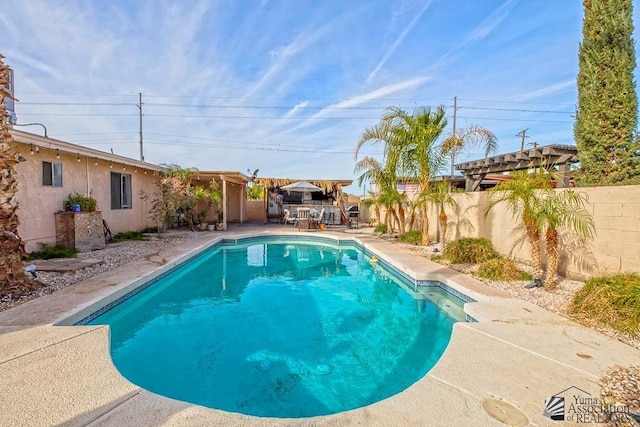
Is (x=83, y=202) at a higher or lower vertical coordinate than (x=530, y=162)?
lower

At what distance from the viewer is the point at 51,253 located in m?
7.57

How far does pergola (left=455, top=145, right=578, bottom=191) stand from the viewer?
9531mm

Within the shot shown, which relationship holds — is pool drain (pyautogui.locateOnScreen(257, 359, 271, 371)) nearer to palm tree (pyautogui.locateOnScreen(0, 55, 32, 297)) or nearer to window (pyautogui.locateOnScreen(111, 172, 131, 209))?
palm tree (pyautogui.locateOnScreen(0, 55, 32, 297))

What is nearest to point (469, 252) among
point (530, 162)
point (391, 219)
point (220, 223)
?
point (530, 162)

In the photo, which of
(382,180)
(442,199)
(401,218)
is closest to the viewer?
(442,199)

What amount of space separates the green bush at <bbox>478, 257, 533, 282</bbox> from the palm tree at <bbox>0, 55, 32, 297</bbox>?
8396 millimetres

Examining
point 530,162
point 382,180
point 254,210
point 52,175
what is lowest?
point 254,210

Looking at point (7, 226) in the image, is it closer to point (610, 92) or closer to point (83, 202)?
point (83, 202)

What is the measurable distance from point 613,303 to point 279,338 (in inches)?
184

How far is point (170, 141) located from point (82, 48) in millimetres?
17801

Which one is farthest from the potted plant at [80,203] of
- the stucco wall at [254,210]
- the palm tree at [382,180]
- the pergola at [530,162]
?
the stucco wall at [254,210]

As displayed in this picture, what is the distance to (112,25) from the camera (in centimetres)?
1101

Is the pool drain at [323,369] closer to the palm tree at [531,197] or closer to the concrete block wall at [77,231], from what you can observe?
the palm tree at [531,197]

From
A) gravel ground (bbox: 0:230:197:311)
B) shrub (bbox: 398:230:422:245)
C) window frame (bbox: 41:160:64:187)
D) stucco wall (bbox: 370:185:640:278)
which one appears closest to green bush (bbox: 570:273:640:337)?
stucco wall (bbox: 370:185:640:278)
